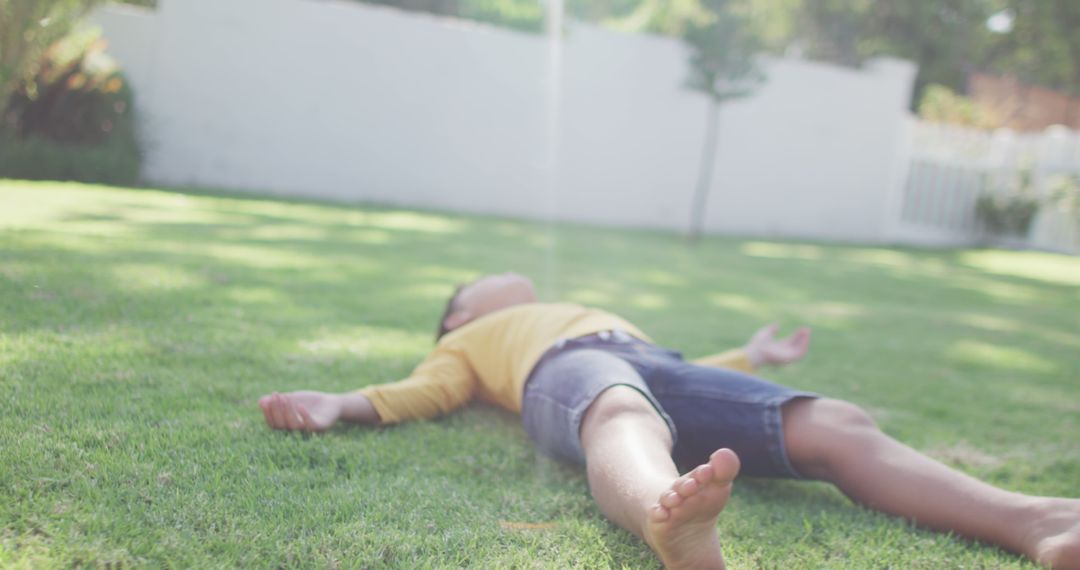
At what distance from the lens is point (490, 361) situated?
2.17 m

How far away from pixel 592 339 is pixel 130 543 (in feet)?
3.71

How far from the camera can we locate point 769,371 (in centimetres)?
294

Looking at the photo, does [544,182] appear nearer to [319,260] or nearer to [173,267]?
[319,260]

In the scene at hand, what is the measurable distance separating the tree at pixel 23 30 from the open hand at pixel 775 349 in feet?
12.9

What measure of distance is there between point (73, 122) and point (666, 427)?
22.9ft

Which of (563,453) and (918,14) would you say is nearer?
(563,453)

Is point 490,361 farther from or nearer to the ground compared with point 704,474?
nearer to the ground

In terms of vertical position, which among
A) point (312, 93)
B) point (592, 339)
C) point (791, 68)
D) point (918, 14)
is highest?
point (918, 14)

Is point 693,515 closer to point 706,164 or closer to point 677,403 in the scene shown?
point 677,403

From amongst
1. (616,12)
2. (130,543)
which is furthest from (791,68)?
(616,12)

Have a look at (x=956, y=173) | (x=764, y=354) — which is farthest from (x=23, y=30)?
(x=956, y=173)

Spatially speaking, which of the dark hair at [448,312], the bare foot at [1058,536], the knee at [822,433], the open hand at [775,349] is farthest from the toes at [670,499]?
the dark hair at [448,312]

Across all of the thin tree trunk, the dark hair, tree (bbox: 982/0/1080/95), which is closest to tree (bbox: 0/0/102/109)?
the dark hair

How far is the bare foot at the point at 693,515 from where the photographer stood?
3.73 ft
